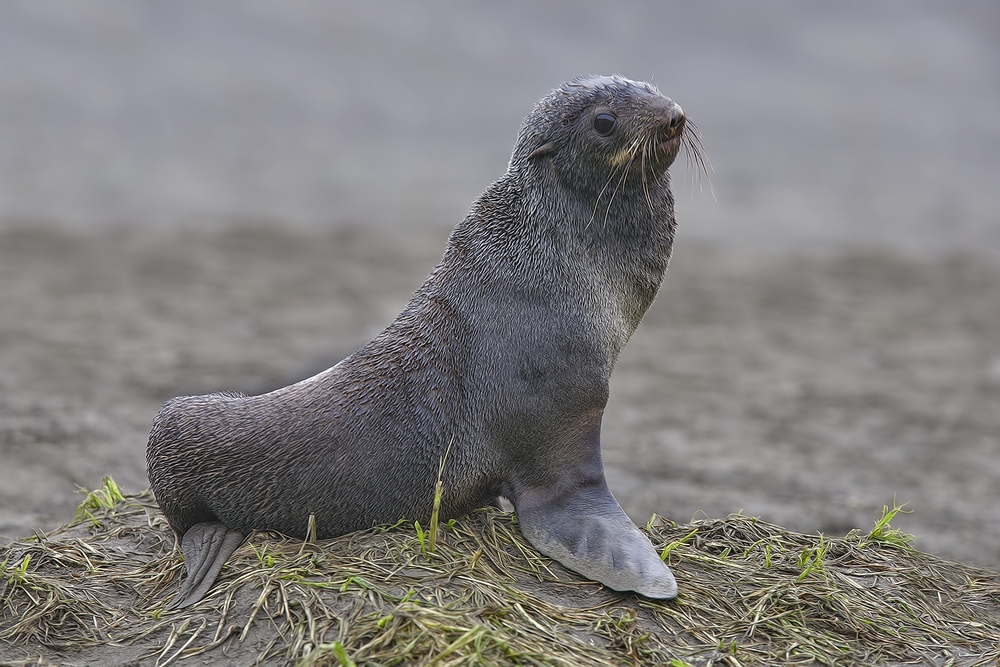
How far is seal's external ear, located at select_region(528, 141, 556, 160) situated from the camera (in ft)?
16.8

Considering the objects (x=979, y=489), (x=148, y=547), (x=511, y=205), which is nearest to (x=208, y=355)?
(x=148, y=547)

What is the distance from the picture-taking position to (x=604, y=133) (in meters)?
5.01

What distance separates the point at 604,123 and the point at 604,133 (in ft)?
0.15

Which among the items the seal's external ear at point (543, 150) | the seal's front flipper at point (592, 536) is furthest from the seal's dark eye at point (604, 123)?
the seal's front flipper at point (592, 536)

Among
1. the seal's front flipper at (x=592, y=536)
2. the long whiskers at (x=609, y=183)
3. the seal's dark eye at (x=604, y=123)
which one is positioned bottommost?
the seal's front flipper at (x=592, y=536)

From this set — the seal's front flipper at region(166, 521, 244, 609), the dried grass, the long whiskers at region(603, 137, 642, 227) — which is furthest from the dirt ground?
the long whiskers at region(603, 137, 642, 227)

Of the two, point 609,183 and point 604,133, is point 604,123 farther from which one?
point 609,183

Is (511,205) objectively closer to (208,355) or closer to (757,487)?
(757,487)

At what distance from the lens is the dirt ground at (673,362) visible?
7891mm

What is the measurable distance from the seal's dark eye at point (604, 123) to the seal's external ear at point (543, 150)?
0.76ft

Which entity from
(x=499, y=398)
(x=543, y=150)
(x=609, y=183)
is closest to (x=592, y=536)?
(x=499, y=398)

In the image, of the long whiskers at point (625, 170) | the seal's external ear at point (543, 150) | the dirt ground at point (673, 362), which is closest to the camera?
the long whiskers at point (625, 170)

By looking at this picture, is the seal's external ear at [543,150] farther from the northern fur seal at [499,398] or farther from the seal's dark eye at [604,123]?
the seal's dark eye at [604,123]

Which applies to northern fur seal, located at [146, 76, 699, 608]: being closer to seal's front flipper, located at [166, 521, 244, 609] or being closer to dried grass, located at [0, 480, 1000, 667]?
seal's front flipper, located at [166, 521, 244, 609]
